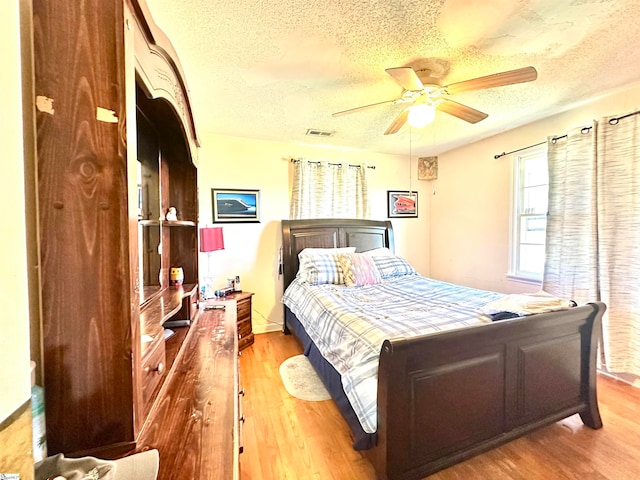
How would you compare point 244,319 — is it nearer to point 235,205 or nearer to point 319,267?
point 319,267

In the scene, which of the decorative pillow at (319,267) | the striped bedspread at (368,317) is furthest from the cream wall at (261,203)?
the striped bedspread at (368,317)

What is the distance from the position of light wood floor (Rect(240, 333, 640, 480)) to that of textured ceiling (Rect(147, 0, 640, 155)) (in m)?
2.43

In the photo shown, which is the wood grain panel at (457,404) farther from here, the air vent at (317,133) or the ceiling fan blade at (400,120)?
the air vent at (317,133)

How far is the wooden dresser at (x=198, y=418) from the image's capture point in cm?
74

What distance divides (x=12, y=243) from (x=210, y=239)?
8.73ft

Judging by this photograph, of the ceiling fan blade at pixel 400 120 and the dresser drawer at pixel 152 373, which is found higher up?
the ceiling fan blade at pixel 400 120

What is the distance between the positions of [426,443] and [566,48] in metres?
2.45

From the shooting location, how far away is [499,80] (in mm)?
1640

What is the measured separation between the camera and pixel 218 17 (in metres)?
1.49

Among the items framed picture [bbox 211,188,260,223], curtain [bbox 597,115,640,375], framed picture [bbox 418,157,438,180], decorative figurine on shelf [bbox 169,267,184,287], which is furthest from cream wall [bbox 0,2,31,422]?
framed picture [bbox 418,157,438,180]

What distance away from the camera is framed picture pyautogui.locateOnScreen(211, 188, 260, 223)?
134 inches

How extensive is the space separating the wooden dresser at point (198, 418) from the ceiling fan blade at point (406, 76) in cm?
176

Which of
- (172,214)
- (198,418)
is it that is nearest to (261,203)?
(172,214)

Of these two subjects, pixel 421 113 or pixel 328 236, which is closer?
pixel 421 113
